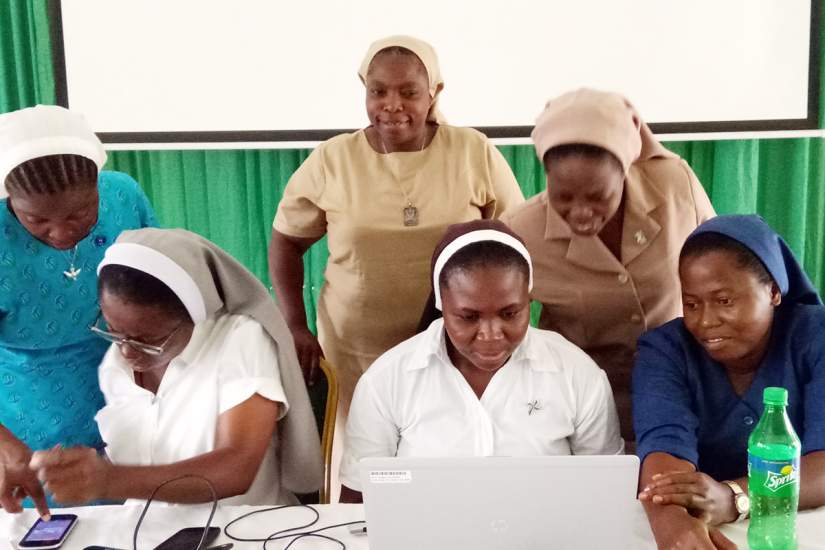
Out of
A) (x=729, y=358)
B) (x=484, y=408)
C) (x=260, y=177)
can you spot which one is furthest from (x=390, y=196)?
(x=260, y=177)

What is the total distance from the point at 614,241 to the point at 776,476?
2.57 feet

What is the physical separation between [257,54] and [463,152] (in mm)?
1299

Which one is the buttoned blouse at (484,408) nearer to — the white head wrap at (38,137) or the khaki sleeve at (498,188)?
the khaki sleeve at (498,188)

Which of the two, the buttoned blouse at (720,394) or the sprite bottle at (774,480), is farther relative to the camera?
the buttoned blouse at (720,394)

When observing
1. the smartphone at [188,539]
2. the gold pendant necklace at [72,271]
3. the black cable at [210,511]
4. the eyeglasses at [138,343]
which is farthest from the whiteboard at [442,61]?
the smartphone at [188,539]

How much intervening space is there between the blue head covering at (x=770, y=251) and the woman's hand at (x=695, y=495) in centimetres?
50

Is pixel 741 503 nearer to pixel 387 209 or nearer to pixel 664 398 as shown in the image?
pixel 664 398

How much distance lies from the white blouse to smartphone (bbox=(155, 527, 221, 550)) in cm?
22

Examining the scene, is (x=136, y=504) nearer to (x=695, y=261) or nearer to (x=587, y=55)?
(x=695, y=261)

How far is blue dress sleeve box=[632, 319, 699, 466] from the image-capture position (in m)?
1.58

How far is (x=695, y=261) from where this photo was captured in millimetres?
1673

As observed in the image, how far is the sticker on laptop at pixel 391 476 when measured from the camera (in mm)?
1199

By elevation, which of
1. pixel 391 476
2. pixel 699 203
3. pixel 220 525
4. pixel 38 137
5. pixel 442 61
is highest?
pixel 442 61

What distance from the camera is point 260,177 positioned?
3.39 m
